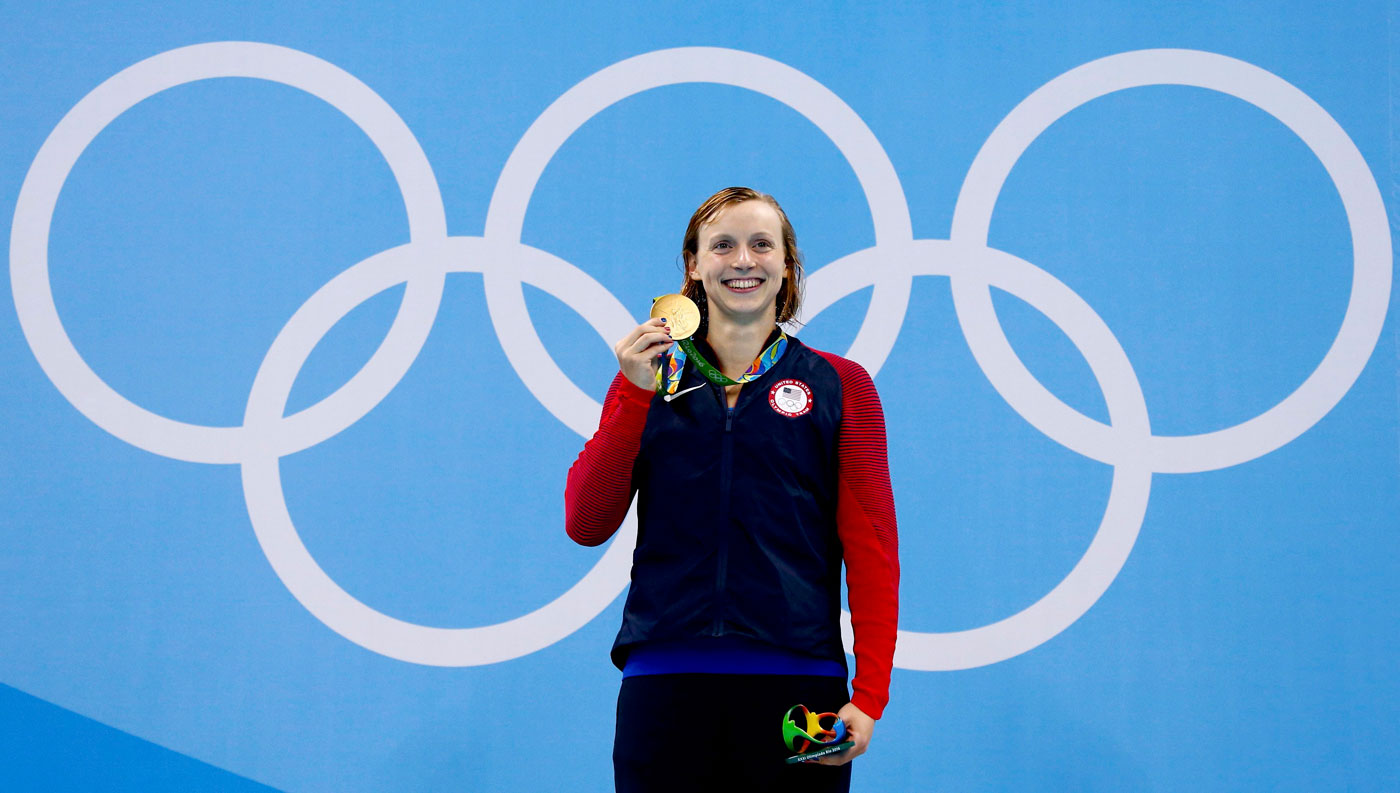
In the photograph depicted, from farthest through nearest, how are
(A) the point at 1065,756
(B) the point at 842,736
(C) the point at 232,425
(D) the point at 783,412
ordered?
(C) the point at 232,425, (A) the point at 1065,756, (D) the point at 783,412, (B) the point at 842,736

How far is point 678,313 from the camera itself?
69.3 inches

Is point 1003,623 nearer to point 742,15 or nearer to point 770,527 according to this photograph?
point 770,527

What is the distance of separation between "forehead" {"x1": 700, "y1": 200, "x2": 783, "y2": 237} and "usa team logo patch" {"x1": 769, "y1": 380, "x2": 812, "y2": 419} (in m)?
0.27

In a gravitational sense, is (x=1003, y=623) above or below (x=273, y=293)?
below

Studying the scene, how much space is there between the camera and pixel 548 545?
9.07 ft

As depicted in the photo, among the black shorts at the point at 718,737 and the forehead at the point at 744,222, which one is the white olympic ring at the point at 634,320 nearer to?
the forehead at the point at 744,222

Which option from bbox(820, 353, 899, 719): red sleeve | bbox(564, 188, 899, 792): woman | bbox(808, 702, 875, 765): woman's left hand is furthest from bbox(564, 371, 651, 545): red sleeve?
bbox(808, 702, 875, 765): woman's left hand

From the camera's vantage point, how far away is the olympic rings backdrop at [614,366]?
2.69 meters

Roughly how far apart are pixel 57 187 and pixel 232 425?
88 centimetres

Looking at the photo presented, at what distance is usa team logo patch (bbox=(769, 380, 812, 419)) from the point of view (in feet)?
5.76

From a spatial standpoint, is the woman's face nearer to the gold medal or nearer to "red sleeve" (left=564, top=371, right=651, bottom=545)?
the gold medal

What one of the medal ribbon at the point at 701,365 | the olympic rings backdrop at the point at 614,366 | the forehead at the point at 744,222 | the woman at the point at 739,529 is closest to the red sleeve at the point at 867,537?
the woman at the point at 739,529

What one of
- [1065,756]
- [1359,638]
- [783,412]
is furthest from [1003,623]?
[783,412]

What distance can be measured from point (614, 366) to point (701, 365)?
1.08m
